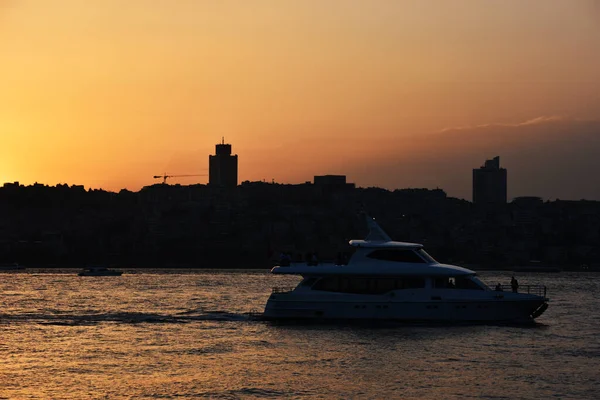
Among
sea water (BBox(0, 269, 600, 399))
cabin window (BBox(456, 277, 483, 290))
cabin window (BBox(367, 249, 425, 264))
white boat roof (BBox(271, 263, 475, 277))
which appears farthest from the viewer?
cabin window (BBox(367, 249, 425, 264))

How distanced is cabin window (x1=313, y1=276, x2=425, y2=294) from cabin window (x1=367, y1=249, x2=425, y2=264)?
1108 mm

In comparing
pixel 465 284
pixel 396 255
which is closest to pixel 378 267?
pixel 396 255

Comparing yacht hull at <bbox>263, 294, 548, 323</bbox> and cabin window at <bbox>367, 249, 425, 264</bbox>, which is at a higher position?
cabin window at <bbox>367, 249, 425, 264</bbox>

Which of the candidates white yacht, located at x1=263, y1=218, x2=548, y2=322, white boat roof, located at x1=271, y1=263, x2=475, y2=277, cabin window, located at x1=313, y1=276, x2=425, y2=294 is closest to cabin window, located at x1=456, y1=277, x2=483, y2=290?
white yacht, located at x1=263, y1=218, x2=548, y2=322

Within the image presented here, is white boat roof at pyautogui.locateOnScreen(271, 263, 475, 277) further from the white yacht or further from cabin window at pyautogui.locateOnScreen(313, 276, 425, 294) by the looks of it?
cabin window at pyautogui.locateOnScreen(313, 276, 425, 294)

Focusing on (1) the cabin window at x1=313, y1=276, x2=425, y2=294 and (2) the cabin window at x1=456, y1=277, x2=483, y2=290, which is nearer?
(1) the cabin window at x1=313, y1=276, x2=425, y2=294

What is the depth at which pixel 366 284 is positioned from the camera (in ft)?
165

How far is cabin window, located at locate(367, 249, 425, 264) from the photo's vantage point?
50656 millimetres

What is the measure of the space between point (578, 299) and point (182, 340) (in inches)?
1781

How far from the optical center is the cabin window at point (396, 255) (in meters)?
50.7

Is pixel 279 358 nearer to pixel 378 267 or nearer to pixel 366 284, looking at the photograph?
pixel 366 284

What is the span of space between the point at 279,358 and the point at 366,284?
9.75 meters

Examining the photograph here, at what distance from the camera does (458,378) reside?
37.3 meters

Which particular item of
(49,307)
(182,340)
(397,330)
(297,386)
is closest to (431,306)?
(397,330)
